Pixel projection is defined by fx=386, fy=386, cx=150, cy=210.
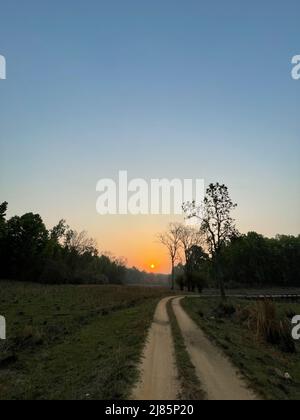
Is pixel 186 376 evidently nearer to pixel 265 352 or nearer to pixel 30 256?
pixel 265 352

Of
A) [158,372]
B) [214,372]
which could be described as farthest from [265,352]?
[158,372]

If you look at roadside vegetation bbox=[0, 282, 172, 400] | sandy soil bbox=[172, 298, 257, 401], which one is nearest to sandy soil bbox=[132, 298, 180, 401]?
roadside vegetation bbox=[0, 282, 172, 400]

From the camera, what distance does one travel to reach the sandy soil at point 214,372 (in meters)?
12.3

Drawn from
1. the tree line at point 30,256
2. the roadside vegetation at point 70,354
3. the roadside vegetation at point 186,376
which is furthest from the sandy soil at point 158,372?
the tree line at point 30,256

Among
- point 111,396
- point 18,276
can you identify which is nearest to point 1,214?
point 18,276

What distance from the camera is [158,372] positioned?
1418 centimetres

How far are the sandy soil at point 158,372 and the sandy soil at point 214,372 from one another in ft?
3.19

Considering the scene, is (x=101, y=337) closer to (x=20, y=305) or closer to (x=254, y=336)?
(x=254, y=336)

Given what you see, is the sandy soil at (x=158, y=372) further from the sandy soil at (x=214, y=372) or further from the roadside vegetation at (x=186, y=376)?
the sandy soil at (x=214, y=372)

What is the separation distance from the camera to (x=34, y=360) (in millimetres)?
17328

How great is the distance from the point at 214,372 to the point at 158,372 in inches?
87.4

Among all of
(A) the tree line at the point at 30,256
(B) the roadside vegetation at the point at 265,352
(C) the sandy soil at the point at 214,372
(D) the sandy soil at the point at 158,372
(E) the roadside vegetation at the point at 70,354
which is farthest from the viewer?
(A) the tree line at the point at 30,256
